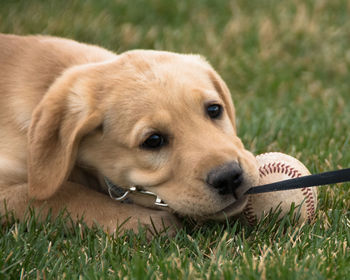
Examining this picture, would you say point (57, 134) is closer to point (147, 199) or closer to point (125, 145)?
point (125, 145)

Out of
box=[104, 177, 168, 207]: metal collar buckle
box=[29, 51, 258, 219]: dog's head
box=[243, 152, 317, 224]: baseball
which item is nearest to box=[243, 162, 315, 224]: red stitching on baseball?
box=[243, 152, 317, 224]: baseball

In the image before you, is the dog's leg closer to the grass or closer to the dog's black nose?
the grass

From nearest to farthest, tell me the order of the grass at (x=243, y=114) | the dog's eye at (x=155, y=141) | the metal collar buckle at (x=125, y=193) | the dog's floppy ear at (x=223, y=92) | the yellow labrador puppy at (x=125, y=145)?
the grass at (x=243, y=114) < the yellow labrador puppy at (x=125, y=145) < the dog's eye at (x=155, y=141) < the metal collar buckle at (x=125, y=193) < the dog's floppy ear at (x=223, y=92)

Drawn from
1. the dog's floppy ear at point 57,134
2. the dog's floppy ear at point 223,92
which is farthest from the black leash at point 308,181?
the dog's floppy ear at point 57,134

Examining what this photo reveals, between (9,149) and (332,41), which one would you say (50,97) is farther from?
(332,41)

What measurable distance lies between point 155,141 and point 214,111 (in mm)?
457

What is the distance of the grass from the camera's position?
290 cm

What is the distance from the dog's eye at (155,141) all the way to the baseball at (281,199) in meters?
0.63

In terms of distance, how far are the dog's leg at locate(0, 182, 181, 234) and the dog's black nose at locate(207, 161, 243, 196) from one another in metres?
0.43

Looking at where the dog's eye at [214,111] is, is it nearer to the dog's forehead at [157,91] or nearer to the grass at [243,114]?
the dog's forehead at [157,91]

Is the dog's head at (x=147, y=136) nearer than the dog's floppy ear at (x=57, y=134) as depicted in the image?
Yes

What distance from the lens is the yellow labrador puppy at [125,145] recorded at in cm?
329

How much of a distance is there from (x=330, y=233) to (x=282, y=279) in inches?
34.0

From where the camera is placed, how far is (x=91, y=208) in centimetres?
356
